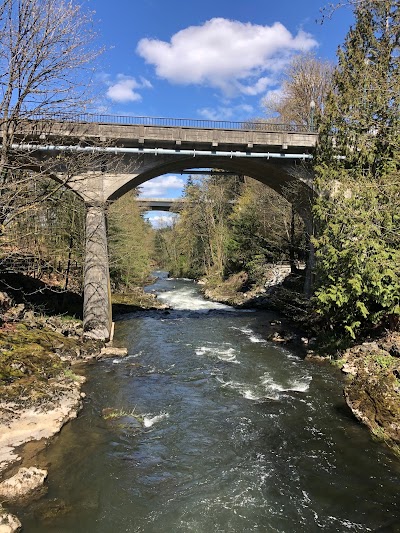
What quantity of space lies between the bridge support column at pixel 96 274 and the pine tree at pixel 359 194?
899 cm

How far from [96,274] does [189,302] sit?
1226cm

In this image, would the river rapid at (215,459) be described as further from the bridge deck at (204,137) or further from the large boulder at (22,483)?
the bridge deck at (204,137)

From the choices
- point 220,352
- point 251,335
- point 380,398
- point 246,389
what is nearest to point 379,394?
point 380,398

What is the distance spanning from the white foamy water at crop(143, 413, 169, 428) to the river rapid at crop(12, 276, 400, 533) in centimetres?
2

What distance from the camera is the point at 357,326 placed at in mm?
12578

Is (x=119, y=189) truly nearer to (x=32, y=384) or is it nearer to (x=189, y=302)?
(x=32, y=384)

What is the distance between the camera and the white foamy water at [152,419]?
8.15 metres

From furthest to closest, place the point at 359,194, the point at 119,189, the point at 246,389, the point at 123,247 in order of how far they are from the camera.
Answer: the point at 123,247 < the point at 119,189 < the point at 359,194 < the point at 246,389

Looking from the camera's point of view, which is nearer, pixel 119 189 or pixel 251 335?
pixel 251 335

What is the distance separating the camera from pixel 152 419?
842cm

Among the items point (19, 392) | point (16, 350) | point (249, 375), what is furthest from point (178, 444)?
point (16, 350)

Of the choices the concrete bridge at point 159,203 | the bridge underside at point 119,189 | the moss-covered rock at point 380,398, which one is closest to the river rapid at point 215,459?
the moss-covered rock at point 380,398

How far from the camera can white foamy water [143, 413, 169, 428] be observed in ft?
26.7

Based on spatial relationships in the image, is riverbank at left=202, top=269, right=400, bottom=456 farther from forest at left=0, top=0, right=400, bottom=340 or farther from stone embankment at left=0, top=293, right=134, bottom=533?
stone embankment at left=0, top=293, right=134, bottom=533
